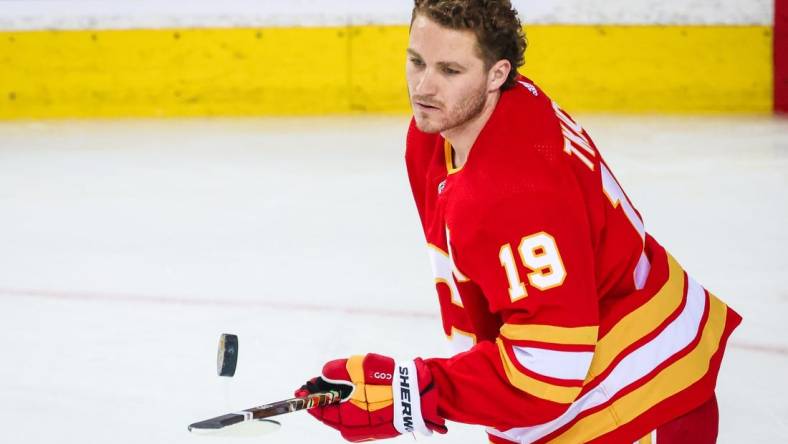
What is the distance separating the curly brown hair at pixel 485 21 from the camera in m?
1.58

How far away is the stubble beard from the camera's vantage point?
1.62 metres

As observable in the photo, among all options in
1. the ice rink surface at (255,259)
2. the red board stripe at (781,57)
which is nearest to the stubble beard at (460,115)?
the ice rink surface at (255,259)

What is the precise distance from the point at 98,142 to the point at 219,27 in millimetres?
1138

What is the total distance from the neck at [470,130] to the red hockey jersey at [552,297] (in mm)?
13

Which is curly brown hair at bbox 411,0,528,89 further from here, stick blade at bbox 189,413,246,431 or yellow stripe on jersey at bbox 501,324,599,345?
stick blade at bbox 189,413,246,431

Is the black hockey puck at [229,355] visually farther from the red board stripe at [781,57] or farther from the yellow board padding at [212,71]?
the red board stripe at [781,57]

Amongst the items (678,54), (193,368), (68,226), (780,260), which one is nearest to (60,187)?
(68,226)

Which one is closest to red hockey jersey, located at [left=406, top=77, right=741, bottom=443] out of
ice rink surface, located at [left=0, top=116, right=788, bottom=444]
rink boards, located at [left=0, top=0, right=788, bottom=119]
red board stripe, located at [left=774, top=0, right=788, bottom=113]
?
ice rink surface, located at [left=0, top=116, right=788, bottom=444]

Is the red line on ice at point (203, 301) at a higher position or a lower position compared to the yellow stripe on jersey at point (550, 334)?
higher

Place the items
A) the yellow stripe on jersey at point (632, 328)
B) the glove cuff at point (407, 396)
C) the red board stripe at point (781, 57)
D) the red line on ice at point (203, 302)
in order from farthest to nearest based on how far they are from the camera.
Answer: the red board stripe at point (781, 57) → the red line on ice at point (203, 302) → the yellow stripe on jersey at point (632, 328) → the glove cuff at point (407, 396)

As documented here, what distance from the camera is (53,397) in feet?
9.50

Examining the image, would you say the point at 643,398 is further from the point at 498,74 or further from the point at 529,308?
the point at 498,74

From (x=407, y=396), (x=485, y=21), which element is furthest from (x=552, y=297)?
(x=485, y=21)

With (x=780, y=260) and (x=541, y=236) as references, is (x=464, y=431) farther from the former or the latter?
(x=780, y=260)
